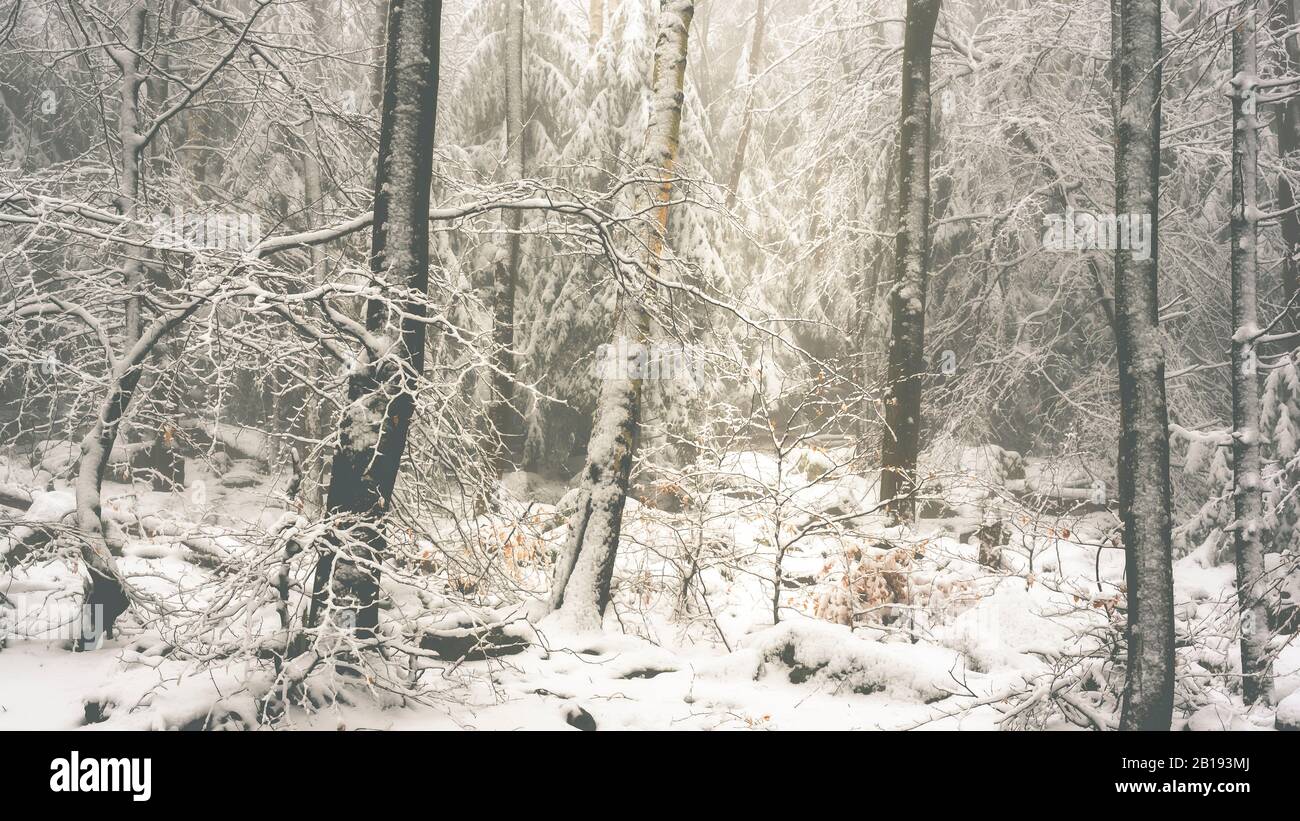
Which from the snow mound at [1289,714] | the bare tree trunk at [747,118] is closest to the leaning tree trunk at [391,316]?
the snow mound at [1289,714]

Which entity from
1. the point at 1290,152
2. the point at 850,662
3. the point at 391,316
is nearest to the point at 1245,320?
the point at 850,662

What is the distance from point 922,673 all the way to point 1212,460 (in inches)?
236

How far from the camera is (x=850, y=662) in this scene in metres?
6.01

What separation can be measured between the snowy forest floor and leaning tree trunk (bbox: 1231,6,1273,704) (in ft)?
1.38

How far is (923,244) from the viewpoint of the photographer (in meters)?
9.59

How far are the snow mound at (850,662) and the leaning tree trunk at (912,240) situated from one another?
3.33m

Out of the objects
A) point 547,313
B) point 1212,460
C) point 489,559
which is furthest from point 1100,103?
point 489,559

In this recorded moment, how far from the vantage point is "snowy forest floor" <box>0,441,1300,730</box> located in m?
4.97

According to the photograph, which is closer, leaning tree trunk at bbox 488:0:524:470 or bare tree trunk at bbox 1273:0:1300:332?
bare tree trunk at bbox 1273:0:1300:332

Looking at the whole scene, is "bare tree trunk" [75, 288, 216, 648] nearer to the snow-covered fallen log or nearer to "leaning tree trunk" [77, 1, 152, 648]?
"leaning tree trunk" [77, 1, 152, 648]

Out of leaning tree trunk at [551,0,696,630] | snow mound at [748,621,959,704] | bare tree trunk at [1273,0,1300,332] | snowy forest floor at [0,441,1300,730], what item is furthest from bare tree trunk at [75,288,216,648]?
bare tree trunk at [1273,0,1300,332]

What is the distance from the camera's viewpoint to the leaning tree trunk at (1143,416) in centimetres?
505

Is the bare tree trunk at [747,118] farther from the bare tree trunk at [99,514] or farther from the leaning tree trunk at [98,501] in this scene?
the bare tree trunk at [99,514]

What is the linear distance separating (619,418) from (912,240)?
14.2 ft
